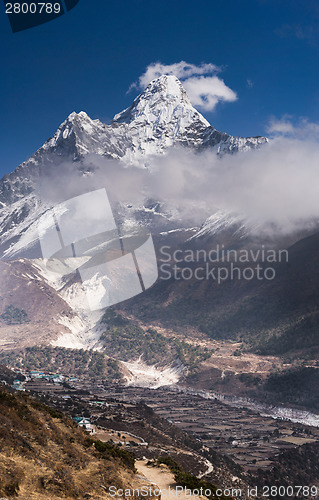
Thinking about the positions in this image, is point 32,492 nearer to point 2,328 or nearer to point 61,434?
point 61,434

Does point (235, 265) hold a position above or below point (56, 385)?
above

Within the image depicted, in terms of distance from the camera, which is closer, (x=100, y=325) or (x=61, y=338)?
(x=61, y=338)

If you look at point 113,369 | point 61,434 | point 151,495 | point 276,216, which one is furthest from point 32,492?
point 276,216

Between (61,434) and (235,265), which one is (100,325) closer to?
(235,265)

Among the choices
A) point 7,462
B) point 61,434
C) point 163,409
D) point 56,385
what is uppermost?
point 7,462

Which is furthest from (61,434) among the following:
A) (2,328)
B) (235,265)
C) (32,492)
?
(235,265)

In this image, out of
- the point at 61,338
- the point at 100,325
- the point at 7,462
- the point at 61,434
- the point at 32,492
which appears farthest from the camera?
the point at 100,325

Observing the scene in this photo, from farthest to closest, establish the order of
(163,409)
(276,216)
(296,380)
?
1. (276,216)
2. (296,380)
3. (163,409)
